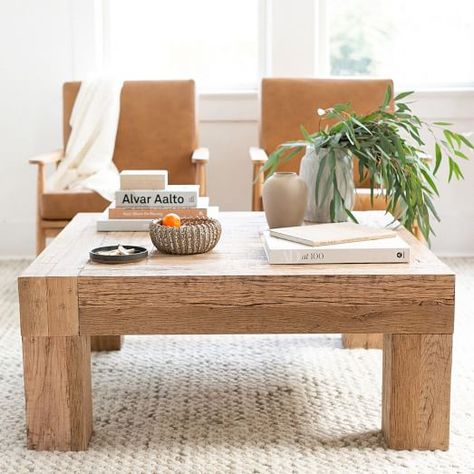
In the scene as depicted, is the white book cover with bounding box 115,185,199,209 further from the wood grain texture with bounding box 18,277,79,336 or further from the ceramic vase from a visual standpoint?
the wood grain texture with bounding box 18,277,79,336

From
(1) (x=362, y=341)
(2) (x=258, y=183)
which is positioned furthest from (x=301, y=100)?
(1) (x=362, y=341)

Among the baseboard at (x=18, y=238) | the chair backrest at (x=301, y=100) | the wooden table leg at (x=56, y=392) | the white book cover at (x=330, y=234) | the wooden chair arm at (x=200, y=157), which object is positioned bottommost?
the baseboard at (x=18, y=238)

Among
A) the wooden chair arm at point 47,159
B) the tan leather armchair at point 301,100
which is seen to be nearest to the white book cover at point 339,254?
the wooden chair arm at point 47,159

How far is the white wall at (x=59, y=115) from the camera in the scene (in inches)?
162

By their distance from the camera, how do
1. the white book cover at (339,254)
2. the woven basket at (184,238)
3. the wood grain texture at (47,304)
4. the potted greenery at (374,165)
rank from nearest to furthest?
the wood grain texture at (47,304) → the white book cover at (339,254) → the woven basket at (184,238) → the potted greenery at (374,165)

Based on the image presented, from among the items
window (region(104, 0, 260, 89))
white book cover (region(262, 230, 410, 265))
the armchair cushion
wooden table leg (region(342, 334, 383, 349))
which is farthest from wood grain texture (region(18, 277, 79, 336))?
window (region(104, 0, 260, 89))

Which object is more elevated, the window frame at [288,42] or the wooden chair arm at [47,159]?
the window frame at [288,42]

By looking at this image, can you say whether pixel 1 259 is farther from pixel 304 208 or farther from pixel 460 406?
pixel 460 406

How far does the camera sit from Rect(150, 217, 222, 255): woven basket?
2072mm

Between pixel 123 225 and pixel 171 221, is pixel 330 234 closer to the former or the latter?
pixel 171 221

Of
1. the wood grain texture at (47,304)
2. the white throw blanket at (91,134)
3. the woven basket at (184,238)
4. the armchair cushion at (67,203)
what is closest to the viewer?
the wood grain texture at (47,304)

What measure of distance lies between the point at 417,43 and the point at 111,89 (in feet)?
4.84

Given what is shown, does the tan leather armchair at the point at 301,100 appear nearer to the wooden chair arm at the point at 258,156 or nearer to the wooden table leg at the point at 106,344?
the wooden chair arm at the point at 258,156

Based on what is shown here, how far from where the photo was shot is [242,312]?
6.17ft
